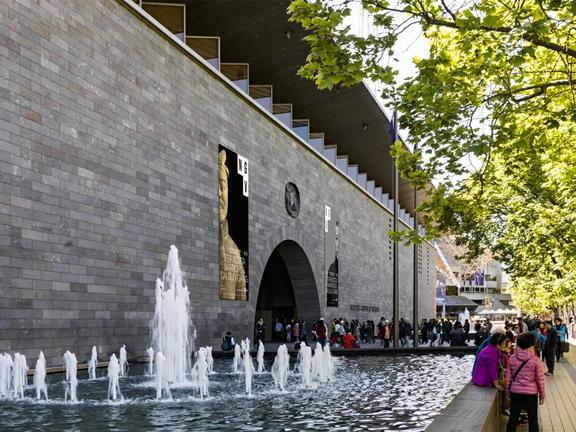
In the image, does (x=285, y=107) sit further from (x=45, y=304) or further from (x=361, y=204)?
(x=45, y=304)

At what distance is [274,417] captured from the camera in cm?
973

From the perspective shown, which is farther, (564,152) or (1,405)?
(564,152)

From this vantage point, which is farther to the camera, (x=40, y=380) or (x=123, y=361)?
(x=123, y=361)

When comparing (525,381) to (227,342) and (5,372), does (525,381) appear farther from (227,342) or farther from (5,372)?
(227,342)

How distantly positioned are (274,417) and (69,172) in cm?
945

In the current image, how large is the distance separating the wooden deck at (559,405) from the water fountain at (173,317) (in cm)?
900

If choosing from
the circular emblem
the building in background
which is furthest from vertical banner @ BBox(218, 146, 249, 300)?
the building in background

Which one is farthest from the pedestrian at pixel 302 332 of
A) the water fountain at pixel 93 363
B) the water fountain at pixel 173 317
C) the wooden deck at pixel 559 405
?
the water fountain at pixel 93 363

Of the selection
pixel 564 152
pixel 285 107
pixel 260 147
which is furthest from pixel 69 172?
pixel 285 107

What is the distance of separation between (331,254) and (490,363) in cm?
3011

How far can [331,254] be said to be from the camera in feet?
130

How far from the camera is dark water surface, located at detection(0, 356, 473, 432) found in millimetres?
9031

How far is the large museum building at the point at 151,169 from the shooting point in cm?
1562

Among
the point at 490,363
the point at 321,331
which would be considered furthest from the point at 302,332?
the point at 490,363
